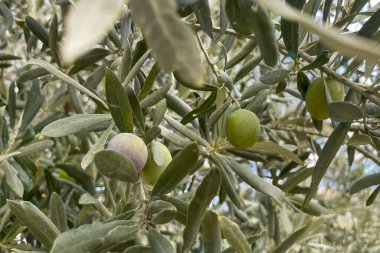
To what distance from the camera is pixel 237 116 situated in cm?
105

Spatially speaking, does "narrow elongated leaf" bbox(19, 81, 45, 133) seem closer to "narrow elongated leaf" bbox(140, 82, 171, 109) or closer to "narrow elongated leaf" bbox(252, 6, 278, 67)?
"narrow elongated leaf" bbox(140, 82, 171, 109)

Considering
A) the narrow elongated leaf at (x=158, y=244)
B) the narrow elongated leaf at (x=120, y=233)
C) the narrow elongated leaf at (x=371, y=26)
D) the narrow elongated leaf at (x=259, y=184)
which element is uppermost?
the narrow elongated leaf at (x=371, y=26)

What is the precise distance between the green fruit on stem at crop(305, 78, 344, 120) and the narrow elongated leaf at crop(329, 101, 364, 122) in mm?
103

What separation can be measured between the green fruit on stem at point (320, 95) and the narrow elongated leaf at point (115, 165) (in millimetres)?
377

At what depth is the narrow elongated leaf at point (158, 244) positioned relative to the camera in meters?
0.95

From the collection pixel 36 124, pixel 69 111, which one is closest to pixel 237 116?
pixel 36 124

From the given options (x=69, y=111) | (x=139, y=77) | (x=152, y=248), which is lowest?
(x=69, y=111)

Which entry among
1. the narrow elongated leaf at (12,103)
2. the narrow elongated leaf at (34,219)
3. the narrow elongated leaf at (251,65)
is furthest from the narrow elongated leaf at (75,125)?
the narrow elongated leaf at (12,103)

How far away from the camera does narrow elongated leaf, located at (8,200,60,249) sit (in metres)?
1.02

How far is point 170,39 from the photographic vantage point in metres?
0.41

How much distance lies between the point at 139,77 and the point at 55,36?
228 millimetres

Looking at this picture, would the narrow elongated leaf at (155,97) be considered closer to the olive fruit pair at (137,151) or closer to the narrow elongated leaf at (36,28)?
the olive fruit pair at (137,151)

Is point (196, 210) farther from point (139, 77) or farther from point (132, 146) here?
point (139, 77)

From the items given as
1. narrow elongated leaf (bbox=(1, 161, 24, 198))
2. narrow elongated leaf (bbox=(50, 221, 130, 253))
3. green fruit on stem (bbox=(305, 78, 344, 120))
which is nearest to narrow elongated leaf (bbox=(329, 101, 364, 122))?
green fruit on stem (bbox=(305, 78, 344, 120))
